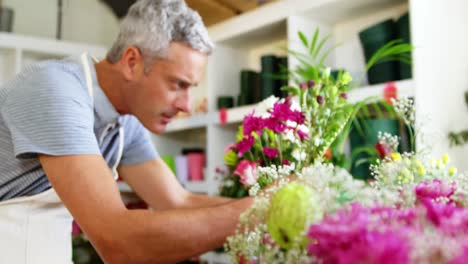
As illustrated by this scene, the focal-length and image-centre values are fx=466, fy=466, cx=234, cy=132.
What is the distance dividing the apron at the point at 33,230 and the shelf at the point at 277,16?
983 mm

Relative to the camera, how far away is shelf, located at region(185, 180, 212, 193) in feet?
7.31

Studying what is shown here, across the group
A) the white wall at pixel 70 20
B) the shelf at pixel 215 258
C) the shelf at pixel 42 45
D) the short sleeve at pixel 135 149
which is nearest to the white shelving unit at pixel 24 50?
the shelf at pixel 42 45

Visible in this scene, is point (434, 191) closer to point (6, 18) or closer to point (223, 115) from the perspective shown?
point (223, 115)

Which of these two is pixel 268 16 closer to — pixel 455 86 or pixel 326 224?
pixel 455 86

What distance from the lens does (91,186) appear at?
→ 0.82 metres

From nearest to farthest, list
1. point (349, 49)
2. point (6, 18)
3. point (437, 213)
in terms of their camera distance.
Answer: point (437, 213)
point (349, 49)
point (6, 18)

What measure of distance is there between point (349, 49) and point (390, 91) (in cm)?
43

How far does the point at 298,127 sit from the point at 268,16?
49.8 inches

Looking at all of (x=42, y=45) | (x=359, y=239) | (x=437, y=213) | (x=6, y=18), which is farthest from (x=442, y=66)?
(x=6, y=18)

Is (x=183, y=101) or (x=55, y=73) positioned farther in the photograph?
(x=183, y=101)

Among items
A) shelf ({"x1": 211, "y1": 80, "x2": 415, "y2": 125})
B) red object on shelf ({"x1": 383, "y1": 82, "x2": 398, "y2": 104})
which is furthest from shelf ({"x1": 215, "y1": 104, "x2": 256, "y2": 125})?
red object on shelf ({"x1": 383, "y1": 82, "x2": 398, "y2": 104})

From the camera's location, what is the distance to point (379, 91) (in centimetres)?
152

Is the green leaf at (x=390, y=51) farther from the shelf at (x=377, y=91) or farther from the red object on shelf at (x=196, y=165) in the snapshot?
the red object on shelf at (x=196, y=165)

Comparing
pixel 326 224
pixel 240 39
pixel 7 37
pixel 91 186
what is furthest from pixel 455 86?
pixel 7 37
